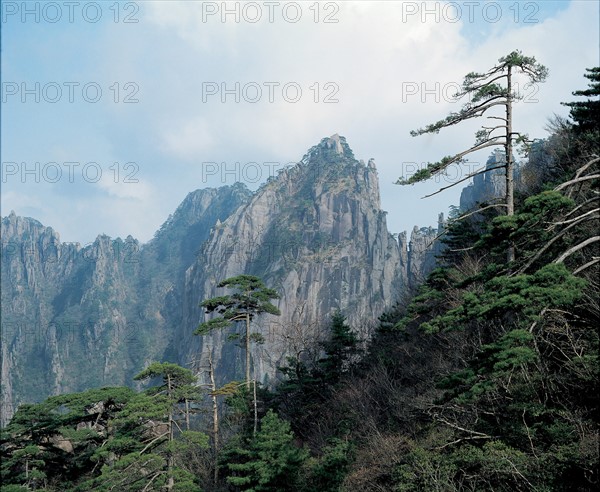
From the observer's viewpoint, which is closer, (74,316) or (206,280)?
(206,280)

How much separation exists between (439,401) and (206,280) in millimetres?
122407

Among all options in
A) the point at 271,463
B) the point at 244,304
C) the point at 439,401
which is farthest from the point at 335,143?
the point at 439,401

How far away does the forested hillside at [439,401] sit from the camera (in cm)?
830

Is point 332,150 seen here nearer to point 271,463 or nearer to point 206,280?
point 206,280

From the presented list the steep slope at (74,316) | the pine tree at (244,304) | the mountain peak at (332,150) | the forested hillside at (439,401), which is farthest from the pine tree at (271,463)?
the steep slope at (74,316)

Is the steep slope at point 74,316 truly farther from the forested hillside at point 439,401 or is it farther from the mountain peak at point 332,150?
the forested hillside at point 439,401

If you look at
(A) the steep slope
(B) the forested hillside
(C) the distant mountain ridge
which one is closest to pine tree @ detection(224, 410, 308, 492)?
(B) the forested hillside

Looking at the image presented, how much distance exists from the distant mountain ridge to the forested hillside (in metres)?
52.9

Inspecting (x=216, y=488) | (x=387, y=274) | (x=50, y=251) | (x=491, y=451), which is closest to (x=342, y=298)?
(x=387, y=274)

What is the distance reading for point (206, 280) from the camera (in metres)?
132

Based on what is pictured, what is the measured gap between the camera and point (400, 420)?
17.1 metres

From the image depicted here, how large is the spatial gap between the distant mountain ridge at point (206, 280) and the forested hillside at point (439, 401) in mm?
52880

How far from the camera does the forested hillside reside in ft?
27.2

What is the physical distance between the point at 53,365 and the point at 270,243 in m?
68.3
